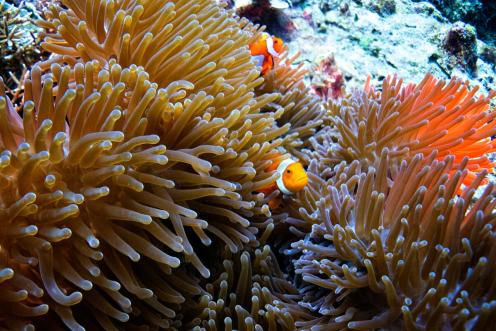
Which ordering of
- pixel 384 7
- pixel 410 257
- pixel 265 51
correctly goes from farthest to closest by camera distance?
pixel 384 7 → pixel 265 51 → pixel 410 257

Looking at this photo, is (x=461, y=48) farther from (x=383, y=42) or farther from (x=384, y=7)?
(x=384, y=7)

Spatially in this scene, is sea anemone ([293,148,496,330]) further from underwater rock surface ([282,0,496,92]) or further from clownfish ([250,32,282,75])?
underwater rock surface ([282,0,496,92])

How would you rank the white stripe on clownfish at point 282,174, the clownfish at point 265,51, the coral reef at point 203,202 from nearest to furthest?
the coral reef at point 203,202
the white stripe on clownfish at point 282,174
the clownfish at point 265,51

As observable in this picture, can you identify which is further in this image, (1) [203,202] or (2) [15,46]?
(2) [15,46]

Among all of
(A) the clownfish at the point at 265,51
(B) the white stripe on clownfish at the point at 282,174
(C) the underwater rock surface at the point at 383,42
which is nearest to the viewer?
(B) the white stripe on clownfish at the point at 282,174

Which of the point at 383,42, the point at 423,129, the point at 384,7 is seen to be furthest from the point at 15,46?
the point at 384,7

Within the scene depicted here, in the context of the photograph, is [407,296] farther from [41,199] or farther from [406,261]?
[41,199]

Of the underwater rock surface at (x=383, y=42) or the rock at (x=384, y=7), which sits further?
the rock at (x=384, y=7)

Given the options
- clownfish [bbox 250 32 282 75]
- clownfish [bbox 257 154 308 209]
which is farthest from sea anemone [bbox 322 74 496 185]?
clownfish [bbox 250 32 282 75]

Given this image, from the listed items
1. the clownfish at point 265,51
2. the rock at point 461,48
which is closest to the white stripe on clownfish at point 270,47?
the clownfish at point 265,51

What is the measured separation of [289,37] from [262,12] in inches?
12.4

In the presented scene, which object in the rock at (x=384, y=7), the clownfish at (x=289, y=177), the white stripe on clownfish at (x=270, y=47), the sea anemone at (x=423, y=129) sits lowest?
the clownfish at (x=289, y=177)

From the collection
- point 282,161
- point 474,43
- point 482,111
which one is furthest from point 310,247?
point 474,43

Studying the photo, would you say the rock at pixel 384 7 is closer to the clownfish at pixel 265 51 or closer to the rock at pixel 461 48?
the rock at pixel 461 48
